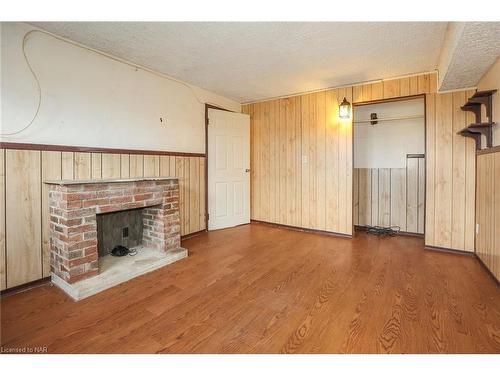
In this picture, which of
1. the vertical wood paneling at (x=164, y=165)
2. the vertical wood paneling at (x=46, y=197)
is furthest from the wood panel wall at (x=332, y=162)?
the vertical wood paneling at (x=46, y=197)

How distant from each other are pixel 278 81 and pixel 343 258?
2.44 m

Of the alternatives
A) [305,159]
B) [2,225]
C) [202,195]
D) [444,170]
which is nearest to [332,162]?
[305,159]

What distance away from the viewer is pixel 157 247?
281 centimetres

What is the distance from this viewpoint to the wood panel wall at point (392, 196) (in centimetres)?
372

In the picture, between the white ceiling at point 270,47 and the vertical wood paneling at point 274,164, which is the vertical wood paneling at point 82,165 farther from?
the vertical wood paneling at point 274,164

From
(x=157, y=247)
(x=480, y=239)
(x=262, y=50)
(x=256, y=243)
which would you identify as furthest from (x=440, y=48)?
(x=157, y=247)

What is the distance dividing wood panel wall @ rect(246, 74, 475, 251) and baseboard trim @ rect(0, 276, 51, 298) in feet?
10.1

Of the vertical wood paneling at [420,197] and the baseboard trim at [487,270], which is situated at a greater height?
the vertical wood paneling at [420,197]

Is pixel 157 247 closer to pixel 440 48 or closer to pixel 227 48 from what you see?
pixel 227 48

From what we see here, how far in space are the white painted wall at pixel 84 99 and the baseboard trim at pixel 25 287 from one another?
3.94 feet

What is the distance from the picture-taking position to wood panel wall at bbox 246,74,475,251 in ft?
9.37

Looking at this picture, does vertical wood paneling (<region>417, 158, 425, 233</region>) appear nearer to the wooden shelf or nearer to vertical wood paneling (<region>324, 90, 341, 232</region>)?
the wooden shelf

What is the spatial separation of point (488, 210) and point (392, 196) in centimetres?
161
